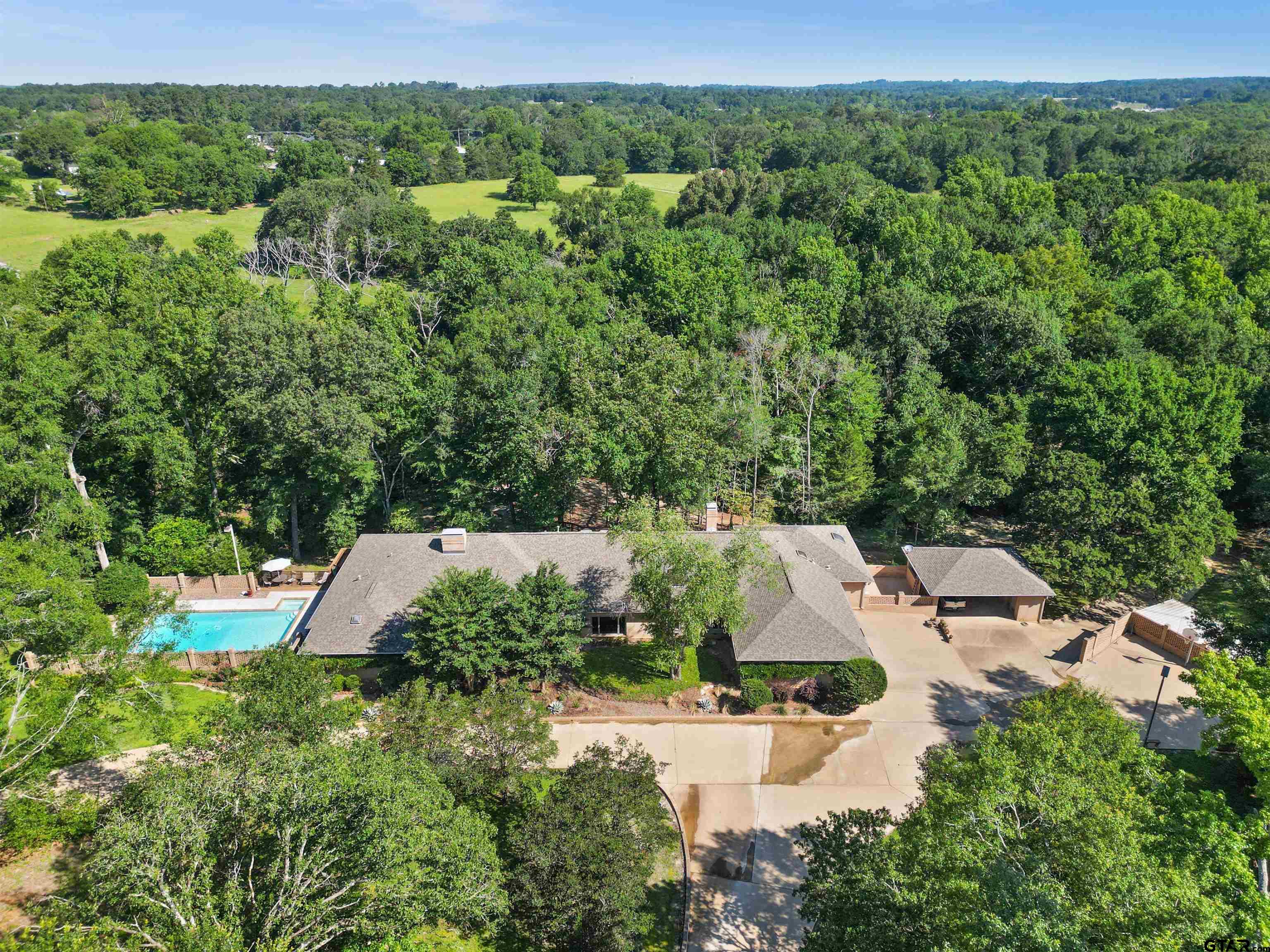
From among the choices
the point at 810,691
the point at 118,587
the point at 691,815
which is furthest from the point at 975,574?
the point at 118,587

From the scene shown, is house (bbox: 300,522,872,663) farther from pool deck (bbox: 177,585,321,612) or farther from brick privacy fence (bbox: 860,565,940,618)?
pool deck (bbox: 177,585,321,612)

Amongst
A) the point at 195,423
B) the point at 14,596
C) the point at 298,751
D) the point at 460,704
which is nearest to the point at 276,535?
the point at 195,423

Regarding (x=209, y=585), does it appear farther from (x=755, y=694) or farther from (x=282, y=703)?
(x=755, y=694)

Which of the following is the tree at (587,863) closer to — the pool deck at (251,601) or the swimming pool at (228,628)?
the swimming pool at (228,628)

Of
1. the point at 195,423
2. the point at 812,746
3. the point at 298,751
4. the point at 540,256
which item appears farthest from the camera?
the point at 540,256

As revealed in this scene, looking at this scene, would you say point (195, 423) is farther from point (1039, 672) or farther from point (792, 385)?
point (1039, 672)

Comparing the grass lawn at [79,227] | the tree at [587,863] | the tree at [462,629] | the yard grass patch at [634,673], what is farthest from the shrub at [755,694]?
the grass lawn at [79,227]

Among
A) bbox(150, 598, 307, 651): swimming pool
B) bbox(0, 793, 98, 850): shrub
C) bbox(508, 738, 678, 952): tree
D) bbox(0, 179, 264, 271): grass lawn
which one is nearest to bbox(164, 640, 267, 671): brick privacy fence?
bbox(150, 598, 307, 651): swimming pool
